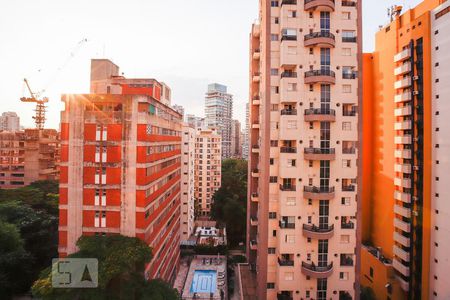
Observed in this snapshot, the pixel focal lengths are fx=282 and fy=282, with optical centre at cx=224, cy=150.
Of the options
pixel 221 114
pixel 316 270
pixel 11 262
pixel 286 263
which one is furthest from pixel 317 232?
pixel 221 114

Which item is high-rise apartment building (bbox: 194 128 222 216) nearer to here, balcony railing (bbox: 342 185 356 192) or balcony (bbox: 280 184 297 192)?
balcony (bbox: 280 184 297 192)

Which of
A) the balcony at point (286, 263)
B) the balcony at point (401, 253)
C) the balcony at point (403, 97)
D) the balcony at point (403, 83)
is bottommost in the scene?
the balcony at point (401, 253)

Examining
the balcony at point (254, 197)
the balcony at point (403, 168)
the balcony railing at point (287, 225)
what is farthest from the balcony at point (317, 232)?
the balcony at point (403, 168)

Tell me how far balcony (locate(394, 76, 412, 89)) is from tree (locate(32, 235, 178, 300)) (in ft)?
103

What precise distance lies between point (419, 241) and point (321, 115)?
59.3 feet

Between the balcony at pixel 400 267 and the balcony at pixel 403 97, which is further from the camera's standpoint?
the balcony at pixel 403 97

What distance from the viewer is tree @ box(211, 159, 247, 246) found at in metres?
56.6

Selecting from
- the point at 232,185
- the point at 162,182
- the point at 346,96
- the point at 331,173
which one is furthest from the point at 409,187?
the point at 232,185

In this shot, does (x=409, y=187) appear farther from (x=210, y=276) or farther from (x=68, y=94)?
(x=68, y=94)

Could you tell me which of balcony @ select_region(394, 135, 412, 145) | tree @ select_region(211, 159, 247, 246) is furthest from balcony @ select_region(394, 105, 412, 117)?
tree @ select_region(211, 159, 247, 246)

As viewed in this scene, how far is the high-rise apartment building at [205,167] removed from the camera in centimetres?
7519

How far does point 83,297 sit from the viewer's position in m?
20.9

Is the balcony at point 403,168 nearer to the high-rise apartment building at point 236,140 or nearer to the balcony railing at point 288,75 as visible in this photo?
the balcony railing at point 288,75

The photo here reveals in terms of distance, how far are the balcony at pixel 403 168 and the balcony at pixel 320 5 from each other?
18739 mm
